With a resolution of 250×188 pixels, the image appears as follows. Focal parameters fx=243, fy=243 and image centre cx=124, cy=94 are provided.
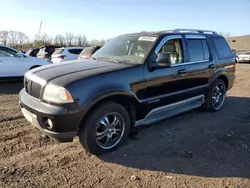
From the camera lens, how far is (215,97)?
616 centimetres

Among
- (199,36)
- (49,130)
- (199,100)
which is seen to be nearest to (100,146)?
(49,130)

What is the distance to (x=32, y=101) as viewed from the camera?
3.58 m

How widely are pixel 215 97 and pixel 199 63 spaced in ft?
4.49

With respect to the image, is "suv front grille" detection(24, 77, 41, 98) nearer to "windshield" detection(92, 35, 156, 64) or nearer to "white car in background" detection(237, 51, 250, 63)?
"windshield" detection(92, 35, 156, 64)

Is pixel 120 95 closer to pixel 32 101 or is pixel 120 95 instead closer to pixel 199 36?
pixel 32 101

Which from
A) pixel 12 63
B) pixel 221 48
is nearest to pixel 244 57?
pixel 221 48

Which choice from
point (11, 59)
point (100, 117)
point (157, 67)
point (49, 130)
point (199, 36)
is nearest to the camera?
point (49, 130)

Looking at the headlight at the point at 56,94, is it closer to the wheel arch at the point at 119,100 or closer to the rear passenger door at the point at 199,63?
the wheel arch at the point at 119,100

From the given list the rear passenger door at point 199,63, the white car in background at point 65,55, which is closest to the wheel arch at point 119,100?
the rear passenger door at point 199,63

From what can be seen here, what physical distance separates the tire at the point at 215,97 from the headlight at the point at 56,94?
3746 mm

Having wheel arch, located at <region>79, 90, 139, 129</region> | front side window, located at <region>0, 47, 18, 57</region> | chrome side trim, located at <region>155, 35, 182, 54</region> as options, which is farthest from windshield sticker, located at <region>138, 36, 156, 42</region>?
front side window, located at <region>0, 47, 18, 57</region>

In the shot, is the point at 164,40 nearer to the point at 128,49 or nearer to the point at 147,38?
the point at 147,38

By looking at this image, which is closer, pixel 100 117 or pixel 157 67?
pixel 100 117

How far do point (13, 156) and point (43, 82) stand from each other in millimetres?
1196
